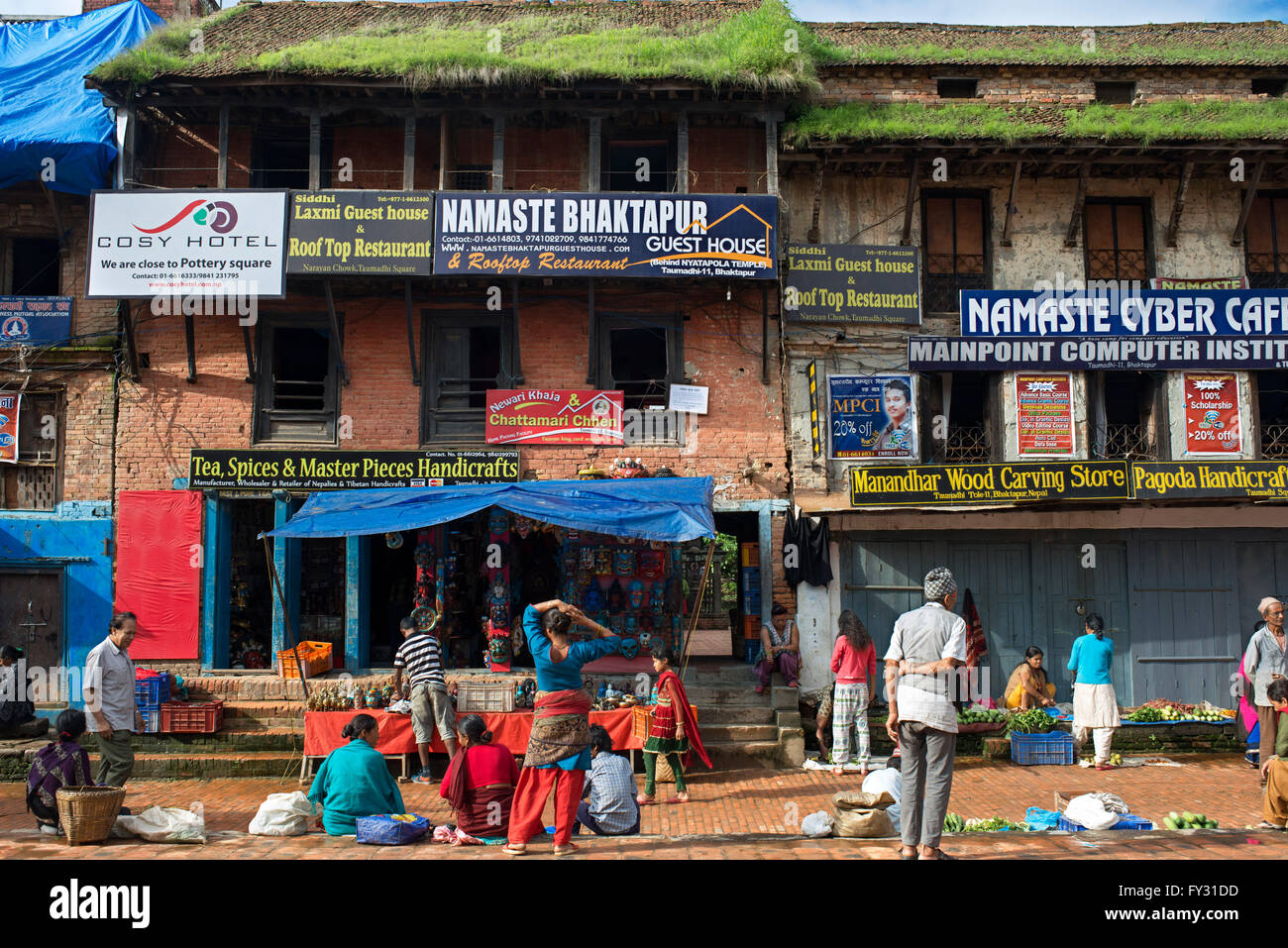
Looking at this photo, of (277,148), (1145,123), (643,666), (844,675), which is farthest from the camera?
(277,148)

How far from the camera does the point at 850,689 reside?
10.9 m

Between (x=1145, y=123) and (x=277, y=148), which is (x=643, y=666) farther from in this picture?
(x=1145, y=123)

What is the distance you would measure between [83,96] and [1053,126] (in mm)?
15131

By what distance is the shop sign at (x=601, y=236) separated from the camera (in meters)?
13.5

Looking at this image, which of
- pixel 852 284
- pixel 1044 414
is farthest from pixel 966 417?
pixel 852 284

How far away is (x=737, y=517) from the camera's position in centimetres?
1478

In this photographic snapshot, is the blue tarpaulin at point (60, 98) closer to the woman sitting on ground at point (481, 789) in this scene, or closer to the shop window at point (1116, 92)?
the woman sitting on ground at point (481, 789)

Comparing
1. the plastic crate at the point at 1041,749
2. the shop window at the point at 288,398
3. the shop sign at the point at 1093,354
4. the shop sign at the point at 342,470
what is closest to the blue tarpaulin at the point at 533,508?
the shop sign at the point at 342,470

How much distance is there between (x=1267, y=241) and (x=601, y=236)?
10840mm

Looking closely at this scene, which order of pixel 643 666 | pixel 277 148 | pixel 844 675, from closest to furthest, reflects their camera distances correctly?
pixel 844 675, pixel 643 666, pixel 277 148

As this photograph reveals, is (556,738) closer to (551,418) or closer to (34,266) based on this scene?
(551,418)

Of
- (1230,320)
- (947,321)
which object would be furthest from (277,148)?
(1230,320)

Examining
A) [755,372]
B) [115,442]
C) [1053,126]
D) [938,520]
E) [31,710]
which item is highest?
[1053,126]

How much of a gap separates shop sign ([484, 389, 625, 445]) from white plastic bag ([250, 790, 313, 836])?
277 inches
